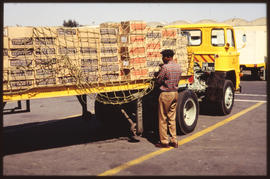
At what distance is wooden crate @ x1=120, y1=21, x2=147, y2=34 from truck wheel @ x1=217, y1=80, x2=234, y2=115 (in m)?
3.91

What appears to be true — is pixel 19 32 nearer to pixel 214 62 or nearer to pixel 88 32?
pixel 88 32

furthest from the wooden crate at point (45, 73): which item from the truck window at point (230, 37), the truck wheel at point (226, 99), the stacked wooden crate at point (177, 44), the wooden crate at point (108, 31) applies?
the truck window at point (230, 37)

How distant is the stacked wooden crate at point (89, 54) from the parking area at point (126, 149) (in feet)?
5.09

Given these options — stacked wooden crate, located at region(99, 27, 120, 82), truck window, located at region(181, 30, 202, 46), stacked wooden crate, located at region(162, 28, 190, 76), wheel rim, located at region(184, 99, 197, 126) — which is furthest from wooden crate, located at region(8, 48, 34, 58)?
truck window, located at region(181, 30, 202, 46)

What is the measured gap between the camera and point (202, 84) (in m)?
9.46

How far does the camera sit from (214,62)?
9.50 meters

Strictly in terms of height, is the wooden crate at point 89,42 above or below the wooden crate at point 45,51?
above

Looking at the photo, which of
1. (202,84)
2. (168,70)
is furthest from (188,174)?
(202,84)

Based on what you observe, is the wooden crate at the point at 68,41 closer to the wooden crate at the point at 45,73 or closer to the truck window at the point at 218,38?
the wooden crate at the point at 45,73

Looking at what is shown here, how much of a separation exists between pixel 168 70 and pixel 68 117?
186 inches

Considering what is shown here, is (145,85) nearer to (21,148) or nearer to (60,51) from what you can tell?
(60,51)

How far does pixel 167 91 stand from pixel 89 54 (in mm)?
1761

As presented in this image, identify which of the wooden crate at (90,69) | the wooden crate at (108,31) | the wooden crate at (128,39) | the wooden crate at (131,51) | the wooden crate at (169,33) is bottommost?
the wooden crate at (90,69)

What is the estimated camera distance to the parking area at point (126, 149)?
564 centimetres
